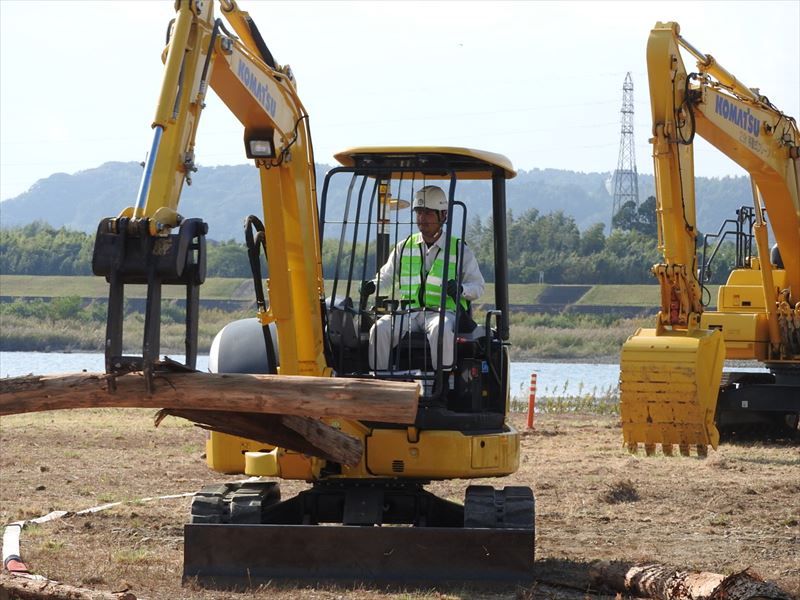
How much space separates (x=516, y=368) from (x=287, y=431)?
39.2 m

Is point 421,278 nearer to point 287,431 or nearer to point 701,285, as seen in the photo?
point 287,431

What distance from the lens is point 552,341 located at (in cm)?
5388

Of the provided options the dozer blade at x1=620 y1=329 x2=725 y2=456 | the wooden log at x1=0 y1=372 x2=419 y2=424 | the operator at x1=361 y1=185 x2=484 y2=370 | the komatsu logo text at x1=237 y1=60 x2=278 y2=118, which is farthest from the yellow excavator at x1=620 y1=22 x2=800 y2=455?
the wooden log at x1=0 y1=372 x2=419 y2=424

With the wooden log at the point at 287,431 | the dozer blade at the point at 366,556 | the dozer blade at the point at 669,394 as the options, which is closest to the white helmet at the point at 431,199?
the wooden log at the point at 287,431

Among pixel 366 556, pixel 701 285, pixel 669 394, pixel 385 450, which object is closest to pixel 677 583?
pixel 366 556

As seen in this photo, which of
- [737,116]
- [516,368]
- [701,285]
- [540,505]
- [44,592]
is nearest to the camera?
[44,592]

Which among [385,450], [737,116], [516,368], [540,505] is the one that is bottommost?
[516,368]

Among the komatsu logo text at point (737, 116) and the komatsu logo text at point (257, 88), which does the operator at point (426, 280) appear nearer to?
the komatsu logo text at point (257, 88)

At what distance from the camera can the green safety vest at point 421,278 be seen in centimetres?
925

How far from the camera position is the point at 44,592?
7.62 m

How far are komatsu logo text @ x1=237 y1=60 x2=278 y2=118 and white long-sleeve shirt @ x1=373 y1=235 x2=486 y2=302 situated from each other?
123 centimetres

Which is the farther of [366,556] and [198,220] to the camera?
[366,556]

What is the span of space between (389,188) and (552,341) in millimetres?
44734

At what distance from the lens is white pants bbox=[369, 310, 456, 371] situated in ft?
29.8
